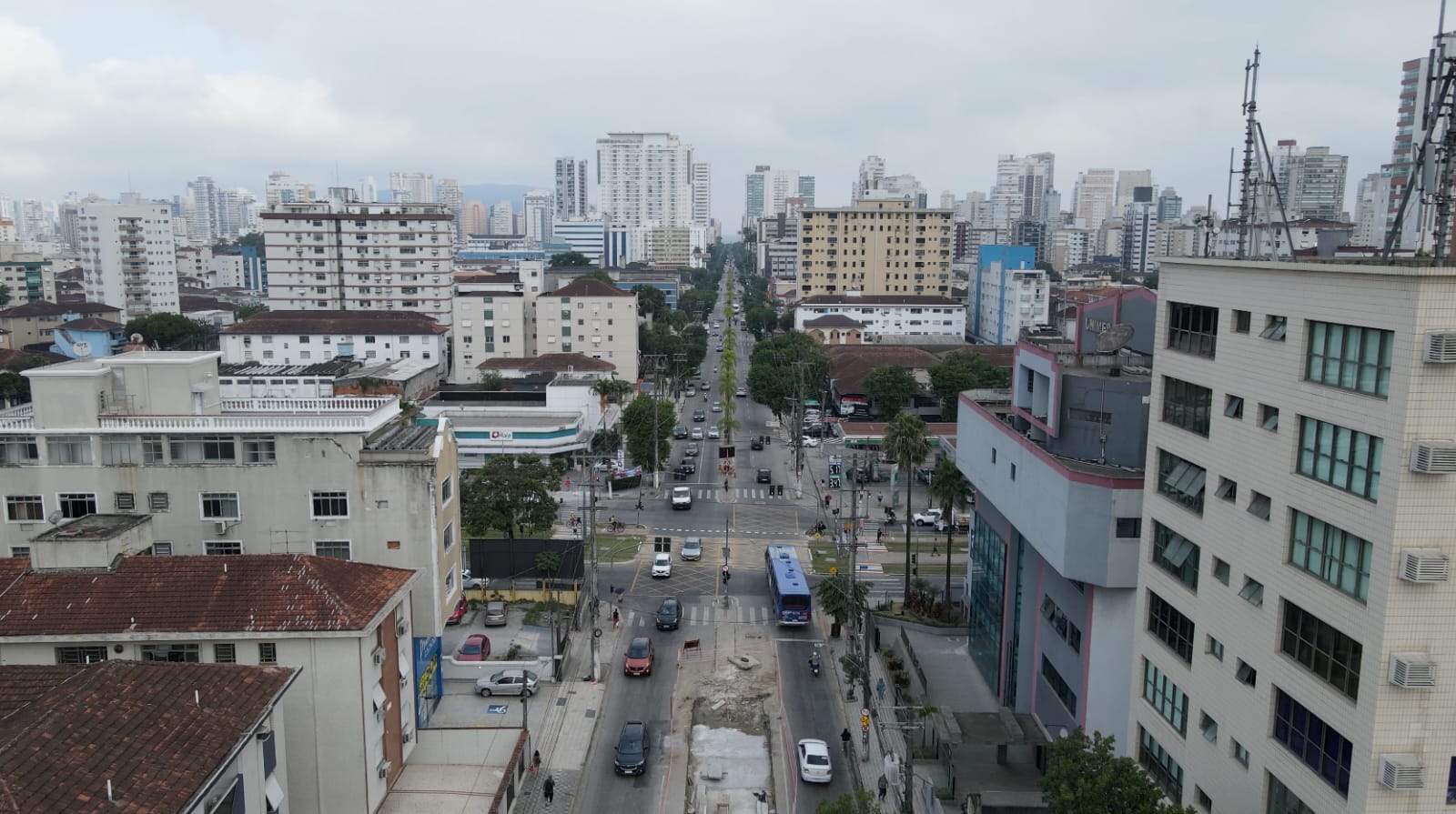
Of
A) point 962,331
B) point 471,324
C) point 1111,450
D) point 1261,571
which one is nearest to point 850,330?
point 962,331

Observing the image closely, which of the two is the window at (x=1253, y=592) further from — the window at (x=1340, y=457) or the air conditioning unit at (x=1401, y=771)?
the air conditioning unit at (x=1401, y=771)

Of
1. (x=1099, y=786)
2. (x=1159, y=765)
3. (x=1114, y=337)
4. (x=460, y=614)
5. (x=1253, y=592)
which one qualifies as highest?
(x=1114, y=337)

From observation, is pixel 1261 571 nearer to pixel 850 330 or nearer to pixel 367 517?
pixel 367 517

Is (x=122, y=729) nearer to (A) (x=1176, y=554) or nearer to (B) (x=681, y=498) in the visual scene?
(A) (x=1176, y=554)

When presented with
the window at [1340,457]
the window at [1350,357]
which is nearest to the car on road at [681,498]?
the window at [1340,457]

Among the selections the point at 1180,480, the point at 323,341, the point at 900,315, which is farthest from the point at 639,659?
the point at 900,315

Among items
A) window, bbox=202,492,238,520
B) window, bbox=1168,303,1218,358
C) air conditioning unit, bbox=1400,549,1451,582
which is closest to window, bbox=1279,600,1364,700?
air conditioning unit, bbox=1400,549,1451,582

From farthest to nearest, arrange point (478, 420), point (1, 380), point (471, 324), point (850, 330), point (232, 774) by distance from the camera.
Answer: point (850, 330), point (471, 324), point (1, 380), point (478, 420), point (232, 774)
